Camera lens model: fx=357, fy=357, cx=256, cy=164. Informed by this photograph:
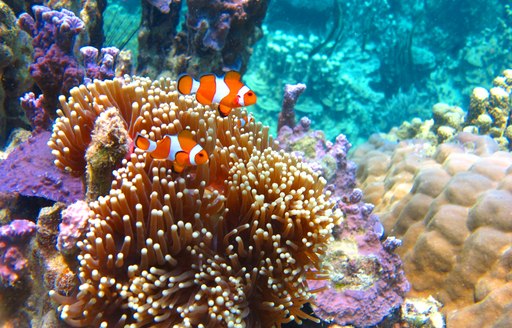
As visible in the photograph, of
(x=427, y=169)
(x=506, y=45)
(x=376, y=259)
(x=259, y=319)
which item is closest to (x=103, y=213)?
(x=259, y=319)

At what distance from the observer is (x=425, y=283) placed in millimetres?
4270

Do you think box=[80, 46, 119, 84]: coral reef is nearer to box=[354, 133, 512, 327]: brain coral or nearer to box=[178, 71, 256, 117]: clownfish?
box=[178, 71, 256, 117]: clownfish

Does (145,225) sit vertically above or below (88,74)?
below

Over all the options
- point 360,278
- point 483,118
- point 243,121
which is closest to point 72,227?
point 243,121

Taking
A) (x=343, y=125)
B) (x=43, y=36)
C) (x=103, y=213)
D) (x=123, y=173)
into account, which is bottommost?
(x=343, y=125)

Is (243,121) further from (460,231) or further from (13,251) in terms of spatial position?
(460,231)

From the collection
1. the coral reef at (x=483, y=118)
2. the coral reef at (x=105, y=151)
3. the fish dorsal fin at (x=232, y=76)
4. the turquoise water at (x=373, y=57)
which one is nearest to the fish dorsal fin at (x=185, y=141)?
the coral reef at (x=105, y=151)

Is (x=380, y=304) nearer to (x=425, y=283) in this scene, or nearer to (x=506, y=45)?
(x=425, y=283)

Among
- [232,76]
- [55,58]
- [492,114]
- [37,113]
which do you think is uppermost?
[492,114]

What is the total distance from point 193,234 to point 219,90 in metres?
1.28

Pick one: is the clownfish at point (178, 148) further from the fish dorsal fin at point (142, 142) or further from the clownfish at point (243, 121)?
the clownfish at point (243, 121)

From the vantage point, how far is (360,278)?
370cm

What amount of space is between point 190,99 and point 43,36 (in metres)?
2.17

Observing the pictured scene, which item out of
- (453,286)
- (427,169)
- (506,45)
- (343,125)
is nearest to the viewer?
(453,286)
